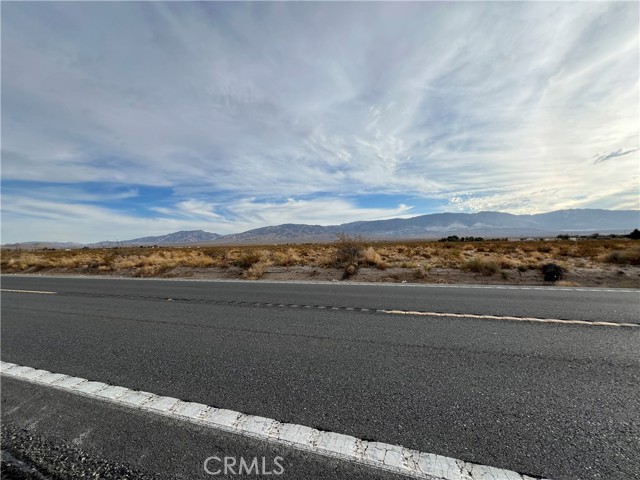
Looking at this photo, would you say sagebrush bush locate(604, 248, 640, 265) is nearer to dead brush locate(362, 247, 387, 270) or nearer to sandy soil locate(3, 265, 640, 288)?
sandy soil locate(3, 265, 640, 288)

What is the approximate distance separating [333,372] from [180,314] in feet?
14.3

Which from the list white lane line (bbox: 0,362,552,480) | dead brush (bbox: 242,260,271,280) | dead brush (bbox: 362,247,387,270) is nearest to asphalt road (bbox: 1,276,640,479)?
white lane line (bbox: 0,362,552,480)

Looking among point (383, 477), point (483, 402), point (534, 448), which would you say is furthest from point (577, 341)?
point (383, 477)

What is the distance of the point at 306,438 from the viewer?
92.6 inches

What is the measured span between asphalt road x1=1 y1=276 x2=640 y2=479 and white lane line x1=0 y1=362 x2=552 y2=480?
10 cm

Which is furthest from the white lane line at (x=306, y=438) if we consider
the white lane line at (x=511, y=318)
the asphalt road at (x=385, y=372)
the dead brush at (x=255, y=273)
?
the dead brush at (x=255, y=273)

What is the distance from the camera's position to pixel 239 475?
6.70 ft

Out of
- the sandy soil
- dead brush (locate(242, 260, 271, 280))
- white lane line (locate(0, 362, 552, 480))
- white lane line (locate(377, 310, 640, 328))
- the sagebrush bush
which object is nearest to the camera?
white lane line (locate(0, 362, 552, 480))

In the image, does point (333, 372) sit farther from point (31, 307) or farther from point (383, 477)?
point (31, 307)

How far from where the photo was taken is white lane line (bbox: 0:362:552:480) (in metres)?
1.98

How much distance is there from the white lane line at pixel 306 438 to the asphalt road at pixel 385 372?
97 mm

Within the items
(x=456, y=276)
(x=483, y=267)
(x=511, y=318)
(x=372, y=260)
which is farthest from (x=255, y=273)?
(x=511, y=318)

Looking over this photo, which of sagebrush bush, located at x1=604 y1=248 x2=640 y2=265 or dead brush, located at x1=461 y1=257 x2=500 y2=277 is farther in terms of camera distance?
sagebrush bush, located at x1=604 y1=248 x2=640 y2=265

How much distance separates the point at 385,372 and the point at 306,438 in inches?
54.8
